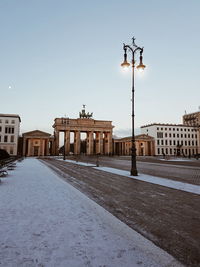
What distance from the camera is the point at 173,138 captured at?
102 m

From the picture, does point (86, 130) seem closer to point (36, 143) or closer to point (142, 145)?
point (36, 143)

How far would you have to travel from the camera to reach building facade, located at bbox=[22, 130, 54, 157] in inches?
2862

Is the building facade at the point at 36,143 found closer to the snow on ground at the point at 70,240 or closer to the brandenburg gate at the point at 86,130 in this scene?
the brandenburg gate at the point at 86,130

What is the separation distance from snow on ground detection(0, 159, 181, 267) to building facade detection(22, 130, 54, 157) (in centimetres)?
7157

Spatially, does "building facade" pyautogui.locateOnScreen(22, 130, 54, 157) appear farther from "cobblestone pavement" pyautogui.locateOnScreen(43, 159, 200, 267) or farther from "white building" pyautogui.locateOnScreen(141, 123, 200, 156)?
"cobblestone pavement" pyautogui.locateOnScreen(43, 159, 200, 267)

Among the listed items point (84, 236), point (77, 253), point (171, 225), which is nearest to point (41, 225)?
point (84, 236)

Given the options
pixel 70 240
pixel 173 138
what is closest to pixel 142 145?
pixel 173 138

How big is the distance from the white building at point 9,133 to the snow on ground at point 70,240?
247 ft

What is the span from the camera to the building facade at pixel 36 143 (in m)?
72.7

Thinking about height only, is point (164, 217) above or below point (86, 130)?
below

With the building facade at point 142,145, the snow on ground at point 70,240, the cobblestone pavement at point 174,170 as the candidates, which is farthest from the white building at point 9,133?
the snow on ground at point 70,240

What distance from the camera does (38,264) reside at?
243 cm

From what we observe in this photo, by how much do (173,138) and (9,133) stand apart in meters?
84.6

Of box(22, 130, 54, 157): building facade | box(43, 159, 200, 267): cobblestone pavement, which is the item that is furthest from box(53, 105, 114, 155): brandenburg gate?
box(43, 159, 200, 267): cobblestone pavement
